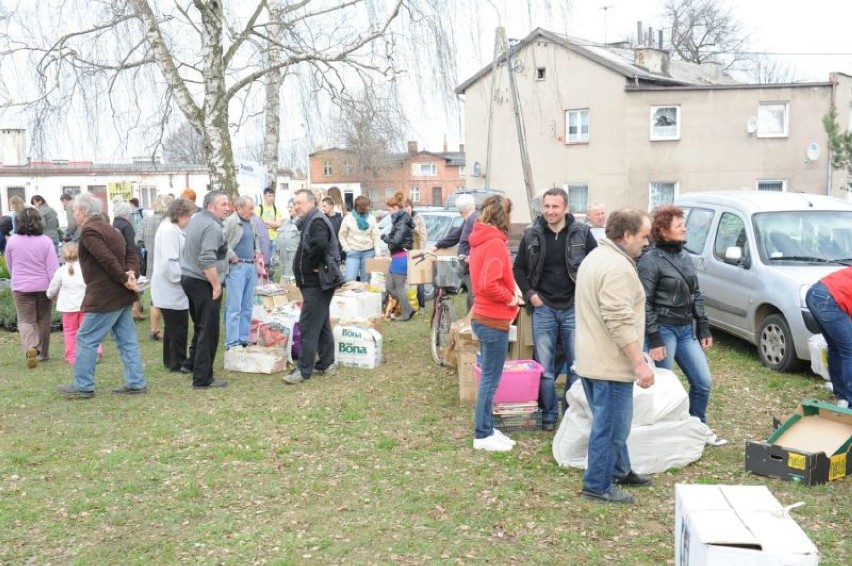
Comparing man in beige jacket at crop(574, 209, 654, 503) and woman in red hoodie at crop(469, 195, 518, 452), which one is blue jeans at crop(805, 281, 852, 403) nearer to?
man in beige jacket at crop(574, 209, 654, 503)

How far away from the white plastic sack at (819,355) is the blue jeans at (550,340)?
2.64 meters

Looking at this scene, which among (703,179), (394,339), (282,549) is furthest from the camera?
(703,179)

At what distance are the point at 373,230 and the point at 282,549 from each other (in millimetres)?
7800

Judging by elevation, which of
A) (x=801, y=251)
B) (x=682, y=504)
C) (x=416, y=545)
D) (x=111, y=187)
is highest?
(x=111, y=187)

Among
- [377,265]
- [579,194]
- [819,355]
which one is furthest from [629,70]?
[819,355]

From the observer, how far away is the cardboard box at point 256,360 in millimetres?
8758

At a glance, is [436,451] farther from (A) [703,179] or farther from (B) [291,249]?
(A) [703,179]

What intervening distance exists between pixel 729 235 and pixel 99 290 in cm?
699

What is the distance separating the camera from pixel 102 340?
24.5ft

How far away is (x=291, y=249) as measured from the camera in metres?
12.9

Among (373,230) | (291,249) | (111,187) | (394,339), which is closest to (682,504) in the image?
(394,339)

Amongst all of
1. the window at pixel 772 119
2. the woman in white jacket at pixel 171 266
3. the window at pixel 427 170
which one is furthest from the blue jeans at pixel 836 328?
the window at pixel 427 170

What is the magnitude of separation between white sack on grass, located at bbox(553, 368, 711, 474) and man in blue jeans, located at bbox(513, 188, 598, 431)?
725 millimetres

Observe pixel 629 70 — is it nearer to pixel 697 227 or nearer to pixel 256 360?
pixel 697 227
